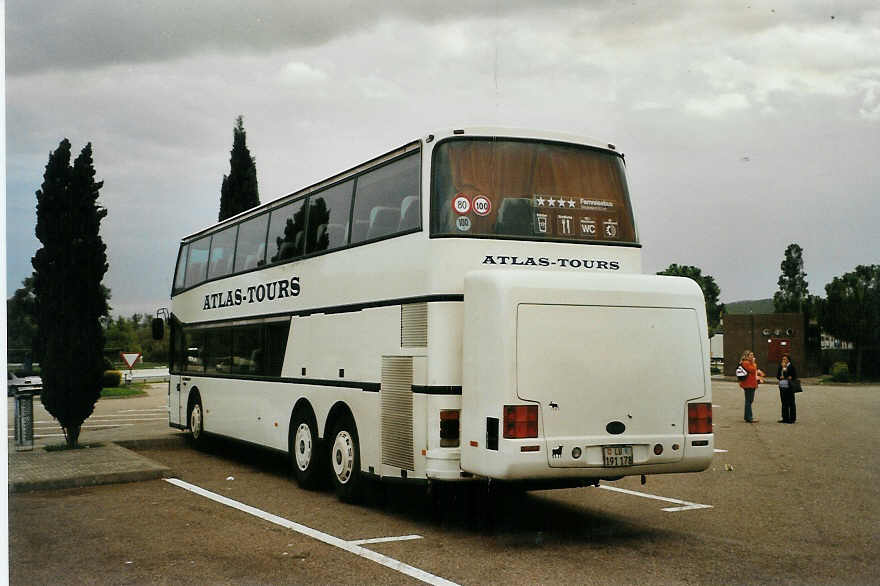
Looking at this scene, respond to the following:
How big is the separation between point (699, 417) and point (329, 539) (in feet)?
11.9

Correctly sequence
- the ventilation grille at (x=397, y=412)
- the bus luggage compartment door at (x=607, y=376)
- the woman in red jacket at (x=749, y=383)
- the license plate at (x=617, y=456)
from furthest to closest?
the woman in red jacket at (x=749, y=383) < the ventilation grille at (x=397, y=412) < the license plate at (x=617, y=456) < the bus luggage compartment door at (x=607, y=376)

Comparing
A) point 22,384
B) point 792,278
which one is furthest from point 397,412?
point 792,278

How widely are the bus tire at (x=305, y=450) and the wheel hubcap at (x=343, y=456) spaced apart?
0.59 meters

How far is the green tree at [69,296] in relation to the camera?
15875 mm

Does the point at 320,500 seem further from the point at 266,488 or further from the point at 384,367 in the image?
the point at 384,367

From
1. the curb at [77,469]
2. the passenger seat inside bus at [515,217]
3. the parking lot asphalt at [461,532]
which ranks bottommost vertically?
the parking lot asphalt at [461,532]

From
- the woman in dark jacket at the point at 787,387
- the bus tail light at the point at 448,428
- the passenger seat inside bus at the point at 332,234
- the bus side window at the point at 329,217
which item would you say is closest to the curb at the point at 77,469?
the bus side window at the point at 329,217

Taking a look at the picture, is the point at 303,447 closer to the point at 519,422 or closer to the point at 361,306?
the point at 361,306

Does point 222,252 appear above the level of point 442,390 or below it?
above

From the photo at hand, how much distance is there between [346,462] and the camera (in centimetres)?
1087

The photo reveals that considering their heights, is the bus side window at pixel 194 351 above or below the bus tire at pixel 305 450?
above

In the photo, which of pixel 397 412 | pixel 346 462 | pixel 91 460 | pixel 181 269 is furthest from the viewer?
pixel 181 269

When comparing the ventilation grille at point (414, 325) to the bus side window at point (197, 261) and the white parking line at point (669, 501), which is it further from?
the bus side window at point (197, 261)

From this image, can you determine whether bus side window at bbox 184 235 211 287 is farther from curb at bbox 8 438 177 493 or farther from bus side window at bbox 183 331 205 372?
curb at bbox 8 438 177 493
